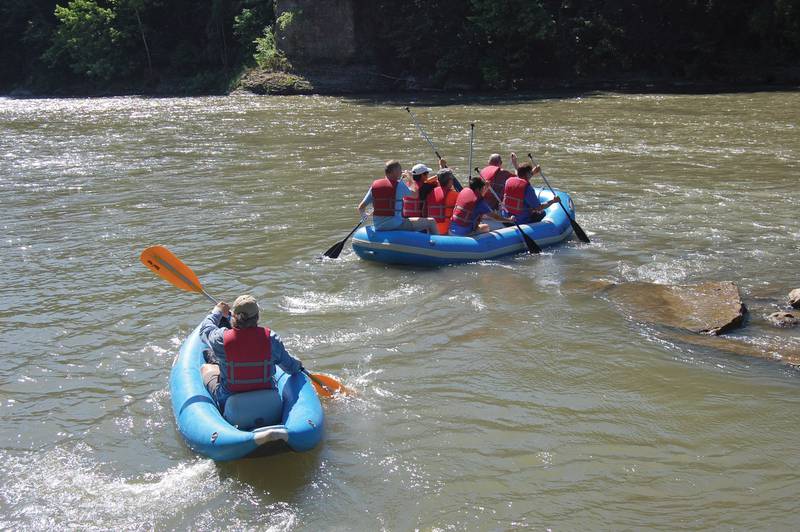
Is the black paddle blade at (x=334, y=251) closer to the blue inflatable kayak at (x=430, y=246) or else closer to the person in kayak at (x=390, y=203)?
the blue inflatable kayak at (x=430, y=246)

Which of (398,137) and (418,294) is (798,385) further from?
(398,137)

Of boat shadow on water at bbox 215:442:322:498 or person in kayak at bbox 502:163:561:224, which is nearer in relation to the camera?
boat shadow on water at bbox 215:442:322:498

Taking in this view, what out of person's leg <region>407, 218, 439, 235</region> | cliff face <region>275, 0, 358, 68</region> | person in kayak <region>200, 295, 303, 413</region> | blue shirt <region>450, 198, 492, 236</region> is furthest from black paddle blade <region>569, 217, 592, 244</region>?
cliff face <region>275, 0, 358, 68</region>

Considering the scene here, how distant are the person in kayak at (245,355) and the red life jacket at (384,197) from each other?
3.52 metres

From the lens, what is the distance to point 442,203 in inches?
335

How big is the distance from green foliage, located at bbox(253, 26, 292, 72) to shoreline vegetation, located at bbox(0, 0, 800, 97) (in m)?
0.05

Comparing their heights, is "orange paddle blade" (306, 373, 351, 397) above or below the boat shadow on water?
above

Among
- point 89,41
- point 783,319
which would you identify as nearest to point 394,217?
point 783,319

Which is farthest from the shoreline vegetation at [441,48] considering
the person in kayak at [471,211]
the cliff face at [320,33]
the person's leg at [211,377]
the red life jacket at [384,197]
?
the person's leg at [211,377]

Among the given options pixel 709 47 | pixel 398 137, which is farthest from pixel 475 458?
pixel 709 47

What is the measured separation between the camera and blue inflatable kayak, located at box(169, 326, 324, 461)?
13.9 ft

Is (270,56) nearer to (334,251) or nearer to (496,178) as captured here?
(496,178)

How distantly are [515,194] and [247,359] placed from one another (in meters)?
4.88

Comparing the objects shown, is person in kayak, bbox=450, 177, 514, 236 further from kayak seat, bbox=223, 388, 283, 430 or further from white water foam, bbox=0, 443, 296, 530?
white water foam, bbox=0, 443, 296, 530
